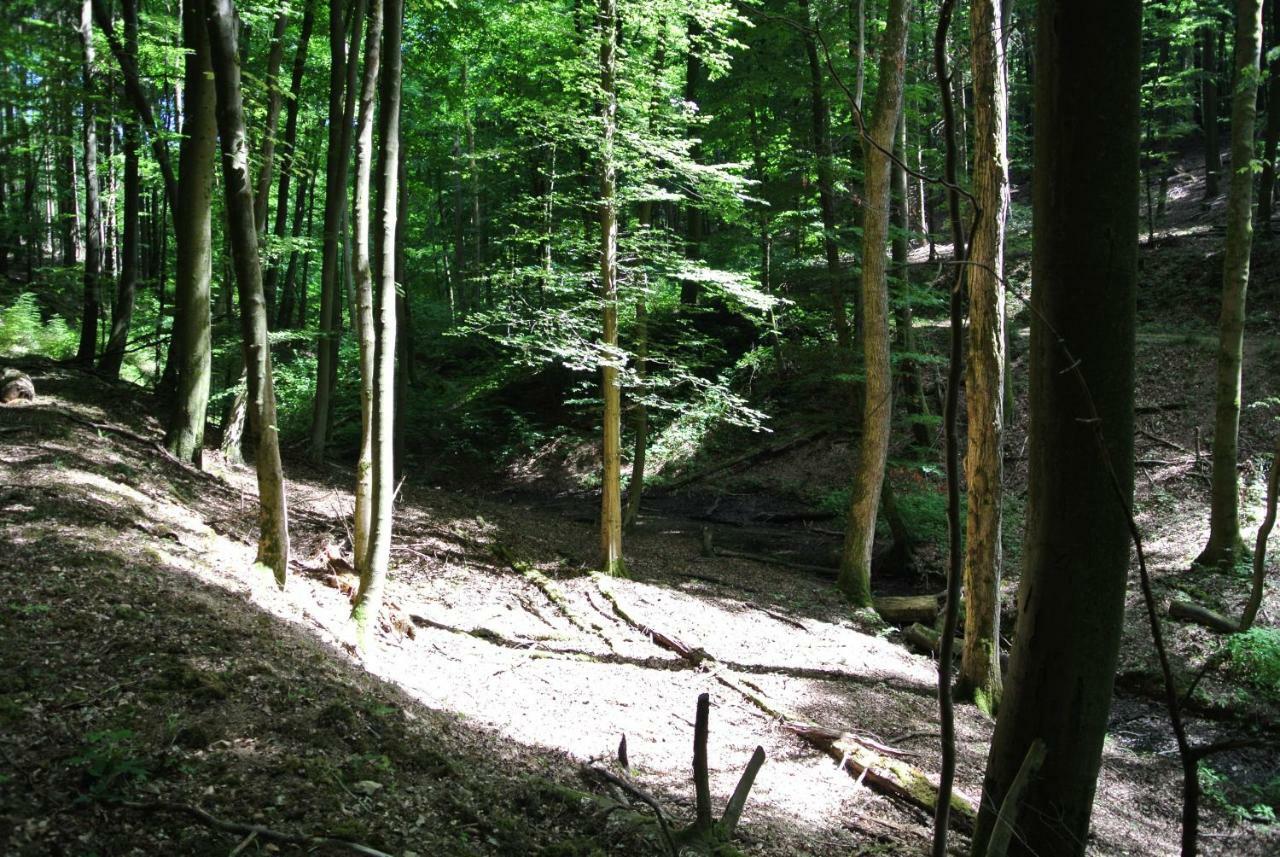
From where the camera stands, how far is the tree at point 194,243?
9.53 metres

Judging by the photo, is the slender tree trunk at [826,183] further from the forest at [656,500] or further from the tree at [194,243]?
the tree at [194,243]

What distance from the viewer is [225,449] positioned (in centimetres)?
1252

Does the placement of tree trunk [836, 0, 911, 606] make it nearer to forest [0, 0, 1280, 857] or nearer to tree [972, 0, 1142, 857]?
forest [0, 0, 1280, 857]

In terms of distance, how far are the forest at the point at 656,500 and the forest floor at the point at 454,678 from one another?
0.13ft

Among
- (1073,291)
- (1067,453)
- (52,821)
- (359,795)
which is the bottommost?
(359,795)

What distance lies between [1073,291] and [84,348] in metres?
18.4

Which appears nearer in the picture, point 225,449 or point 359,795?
point 359,795

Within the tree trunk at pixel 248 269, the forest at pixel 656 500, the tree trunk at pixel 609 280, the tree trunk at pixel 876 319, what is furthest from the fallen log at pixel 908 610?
the tree trunk at pixel 248 269

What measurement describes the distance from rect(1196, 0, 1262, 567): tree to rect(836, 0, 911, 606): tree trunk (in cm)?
448

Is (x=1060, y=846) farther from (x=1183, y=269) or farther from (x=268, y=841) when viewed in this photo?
(x=1183, y=269)

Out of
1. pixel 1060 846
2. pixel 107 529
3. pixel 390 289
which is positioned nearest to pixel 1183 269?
pixel 390 289

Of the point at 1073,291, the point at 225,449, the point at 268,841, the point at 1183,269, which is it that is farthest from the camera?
the point at 1183,269

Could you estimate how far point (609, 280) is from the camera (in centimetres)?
1045

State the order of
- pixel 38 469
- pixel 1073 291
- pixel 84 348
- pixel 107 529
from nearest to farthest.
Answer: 1. pixel 1073 291
2. pixel 107 529
3. pixel 38 469
4. pixel 84 348
